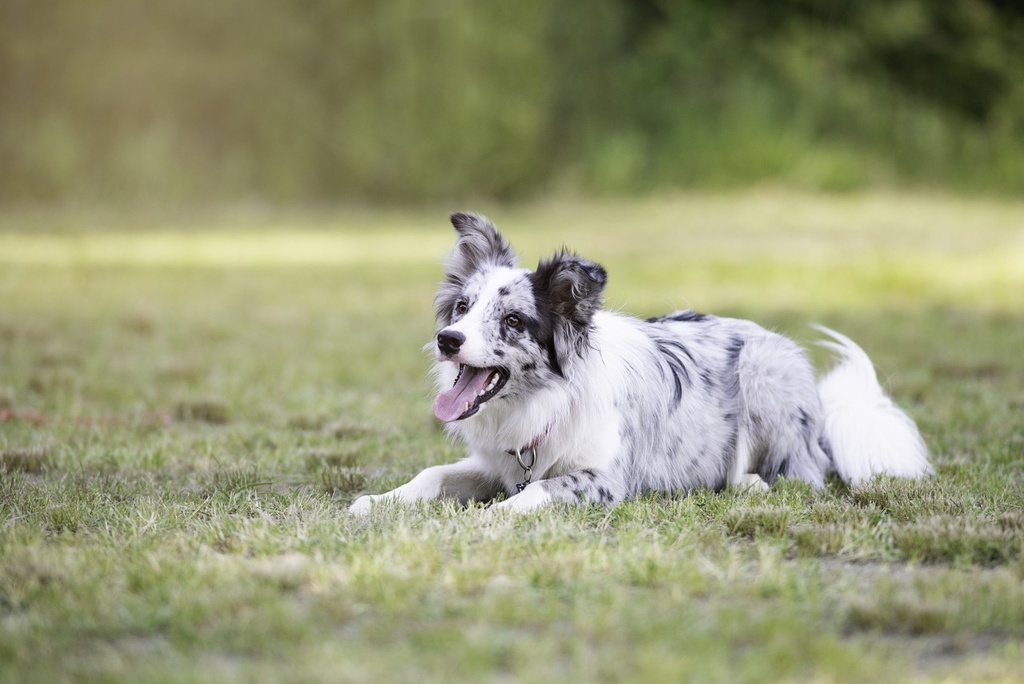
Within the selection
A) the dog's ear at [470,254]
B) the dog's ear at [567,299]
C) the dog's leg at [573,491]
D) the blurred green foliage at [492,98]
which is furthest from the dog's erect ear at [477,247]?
the blurred green foliage at [492,98]

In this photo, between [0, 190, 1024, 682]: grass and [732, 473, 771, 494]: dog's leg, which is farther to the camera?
[732, 473, 771, 494]: dog's leg

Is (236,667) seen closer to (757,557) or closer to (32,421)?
(757,557)

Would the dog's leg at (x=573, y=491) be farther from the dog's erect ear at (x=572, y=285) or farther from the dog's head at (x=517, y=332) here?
the dog's erect ear at (x=572, y=285)

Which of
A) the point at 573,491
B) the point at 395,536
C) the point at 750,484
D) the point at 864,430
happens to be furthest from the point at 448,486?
the point at 864,430

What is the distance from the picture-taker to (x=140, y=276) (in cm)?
1059

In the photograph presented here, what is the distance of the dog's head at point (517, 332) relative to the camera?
12.5 feet

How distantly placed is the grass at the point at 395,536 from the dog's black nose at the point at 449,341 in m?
0.54

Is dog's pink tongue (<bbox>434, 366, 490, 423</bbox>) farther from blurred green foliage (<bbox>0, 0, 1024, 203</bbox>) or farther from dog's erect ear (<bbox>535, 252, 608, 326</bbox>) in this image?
blurred green foliage (<bbox>0, 0, 1024, 203</bbox>)

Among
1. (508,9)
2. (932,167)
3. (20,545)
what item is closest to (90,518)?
(20,545)

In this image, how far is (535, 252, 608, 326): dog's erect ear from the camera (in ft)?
12.6

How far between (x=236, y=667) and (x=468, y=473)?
1.76 m

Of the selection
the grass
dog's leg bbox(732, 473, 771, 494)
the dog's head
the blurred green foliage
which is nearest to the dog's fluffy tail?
the grass

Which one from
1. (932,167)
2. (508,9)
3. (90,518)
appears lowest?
(90,518)

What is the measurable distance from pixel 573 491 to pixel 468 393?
499 millimetres
